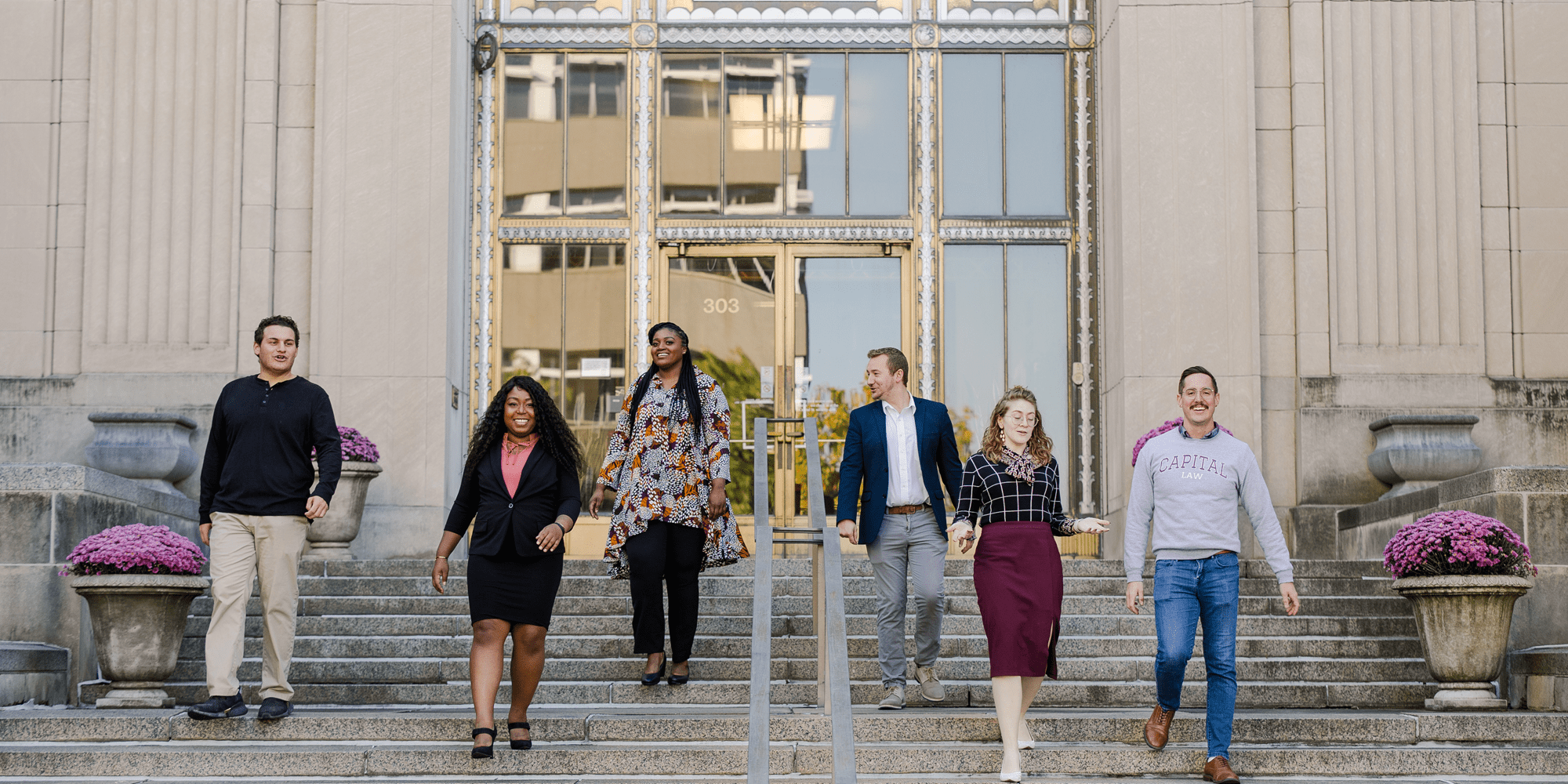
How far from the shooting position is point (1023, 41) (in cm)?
1345

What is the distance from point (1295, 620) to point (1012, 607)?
326 centimetres

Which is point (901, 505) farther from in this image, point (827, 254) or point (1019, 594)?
point (827, 254)

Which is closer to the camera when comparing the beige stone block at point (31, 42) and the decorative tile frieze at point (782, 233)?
the beige stone block at point (31, 42)

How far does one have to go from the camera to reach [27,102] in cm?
1234

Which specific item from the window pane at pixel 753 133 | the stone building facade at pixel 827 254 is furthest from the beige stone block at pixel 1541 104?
the window pane at pixel 753 133

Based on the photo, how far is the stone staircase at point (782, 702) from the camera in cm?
689

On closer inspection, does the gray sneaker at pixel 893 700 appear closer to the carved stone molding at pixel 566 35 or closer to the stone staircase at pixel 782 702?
the stone staircase at pixel 782 702

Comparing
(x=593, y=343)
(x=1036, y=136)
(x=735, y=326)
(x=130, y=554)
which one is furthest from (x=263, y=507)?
(x=1036, y=136)

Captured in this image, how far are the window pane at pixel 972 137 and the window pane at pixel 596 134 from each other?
2.68m

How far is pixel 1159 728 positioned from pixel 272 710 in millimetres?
3946

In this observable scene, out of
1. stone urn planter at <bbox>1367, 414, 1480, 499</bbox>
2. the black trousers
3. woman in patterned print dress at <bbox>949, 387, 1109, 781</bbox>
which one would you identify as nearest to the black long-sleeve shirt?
the black trousers

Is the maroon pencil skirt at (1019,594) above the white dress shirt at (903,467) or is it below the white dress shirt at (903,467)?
below

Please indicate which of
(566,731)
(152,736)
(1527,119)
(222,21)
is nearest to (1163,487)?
(566,731)

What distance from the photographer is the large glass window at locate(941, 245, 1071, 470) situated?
42.8 ft
